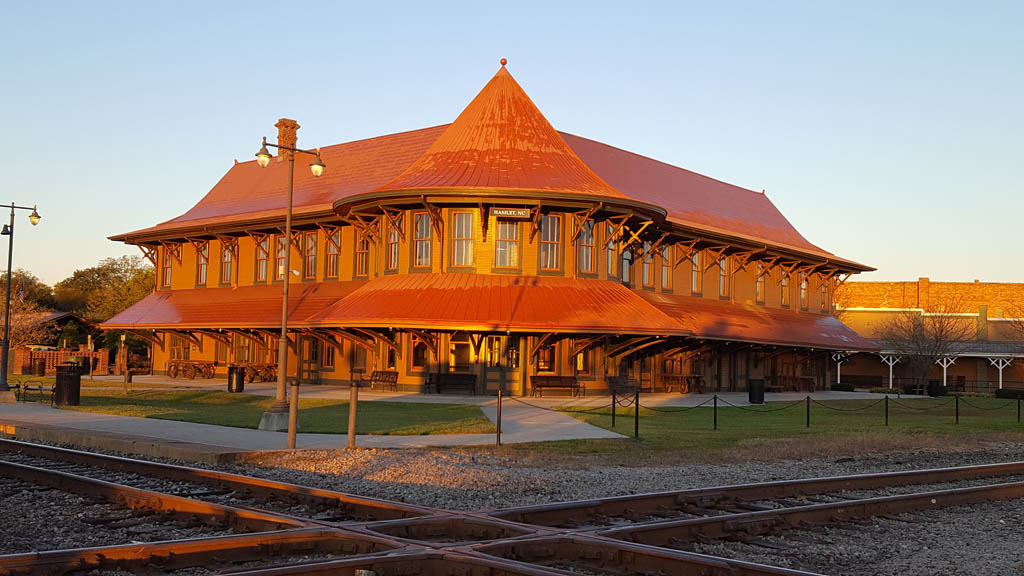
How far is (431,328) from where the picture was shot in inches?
1228

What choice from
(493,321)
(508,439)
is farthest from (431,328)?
(508,439)

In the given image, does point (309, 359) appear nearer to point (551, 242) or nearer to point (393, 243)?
point (393, 243)

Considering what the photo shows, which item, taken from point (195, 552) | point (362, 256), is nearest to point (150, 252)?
point (362, 256)

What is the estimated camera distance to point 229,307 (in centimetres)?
4222

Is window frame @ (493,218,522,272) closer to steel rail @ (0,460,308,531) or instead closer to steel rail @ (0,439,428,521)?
steel rail @ (0,439,428,521)

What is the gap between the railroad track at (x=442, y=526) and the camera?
6.94 m

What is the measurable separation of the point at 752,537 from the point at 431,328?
22712 millimetres

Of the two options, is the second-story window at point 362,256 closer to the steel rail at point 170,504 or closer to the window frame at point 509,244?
the window frame at point 509,244

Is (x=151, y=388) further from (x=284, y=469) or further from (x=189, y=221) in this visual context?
(x=284, y=469)

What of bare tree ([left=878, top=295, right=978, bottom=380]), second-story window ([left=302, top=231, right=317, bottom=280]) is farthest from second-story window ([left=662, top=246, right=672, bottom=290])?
bare tree ([left=878, top=295, right=978, bottom=380])

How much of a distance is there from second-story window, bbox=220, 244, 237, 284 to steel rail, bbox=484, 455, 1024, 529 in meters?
37.2

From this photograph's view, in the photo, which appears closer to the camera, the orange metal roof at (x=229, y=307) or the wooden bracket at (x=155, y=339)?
the orange metal roof at (x=229, y=307)

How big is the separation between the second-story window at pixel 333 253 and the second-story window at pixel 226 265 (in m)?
6.85

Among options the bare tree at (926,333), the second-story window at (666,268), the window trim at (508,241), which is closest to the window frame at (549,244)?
the window trim at (508,241)
